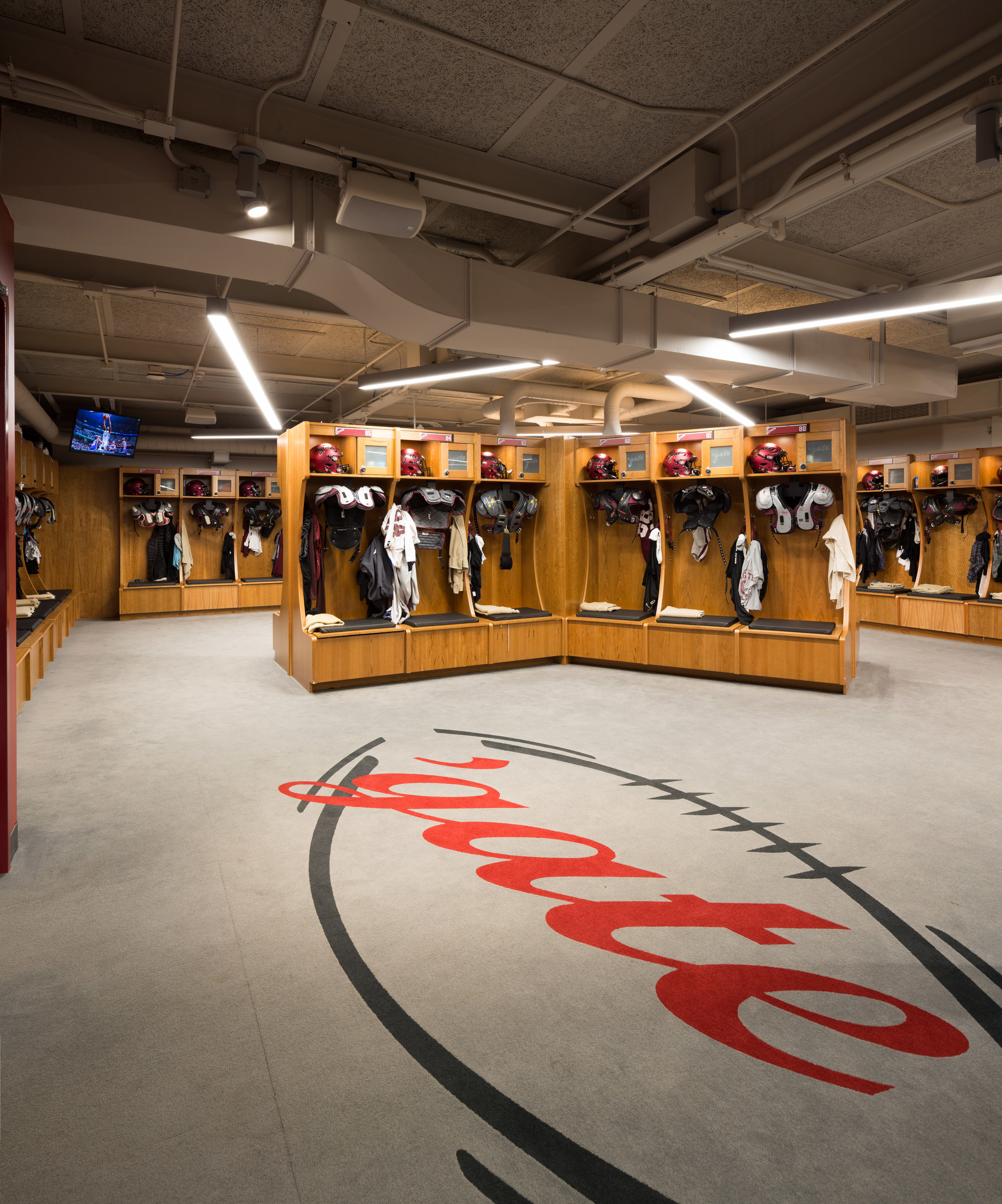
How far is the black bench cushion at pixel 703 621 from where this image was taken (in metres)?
6.90

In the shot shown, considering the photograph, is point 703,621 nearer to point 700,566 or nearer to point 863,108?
point 700,566

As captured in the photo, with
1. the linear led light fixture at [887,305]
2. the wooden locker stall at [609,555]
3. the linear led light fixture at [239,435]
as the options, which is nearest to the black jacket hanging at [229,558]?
the linear led light fixture at [239,435]

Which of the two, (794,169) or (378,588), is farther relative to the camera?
(378,588)

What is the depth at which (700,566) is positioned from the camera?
298 inches

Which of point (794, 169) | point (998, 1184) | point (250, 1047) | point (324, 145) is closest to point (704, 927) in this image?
point (998, 1184)

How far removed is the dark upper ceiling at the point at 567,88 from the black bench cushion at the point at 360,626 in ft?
10.8

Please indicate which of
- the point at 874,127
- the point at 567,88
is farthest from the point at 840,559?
the point at 567,88

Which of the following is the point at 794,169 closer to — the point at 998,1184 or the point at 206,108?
the point at 206,108

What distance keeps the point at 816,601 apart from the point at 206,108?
242 inches

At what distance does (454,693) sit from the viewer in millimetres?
6406

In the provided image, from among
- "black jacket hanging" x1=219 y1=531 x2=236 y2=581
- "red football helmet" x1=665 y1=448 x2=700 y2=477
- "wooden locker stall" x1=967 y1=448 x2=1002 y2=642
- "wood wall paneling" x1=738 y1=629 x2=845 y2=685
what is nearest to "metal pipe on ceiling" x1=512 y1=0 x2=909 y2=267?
"red football helmet" x1=665 y1=448 x2=700 y2=477

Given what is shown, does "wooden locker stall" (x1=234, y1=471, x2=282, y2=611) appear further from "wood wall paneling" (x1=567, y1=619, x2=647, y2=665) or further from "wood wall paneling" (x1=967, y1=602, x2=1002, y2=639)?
"wood wall paneling" (x1=967, y1=602, x2=1002, y2=639)

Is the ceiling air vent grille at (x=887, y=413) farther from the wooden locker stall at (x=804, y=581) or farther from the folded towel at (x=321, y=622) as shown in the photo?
→ the folded towel at (x=321, y=622)

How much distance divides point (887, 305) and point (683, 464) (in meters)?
2.75
